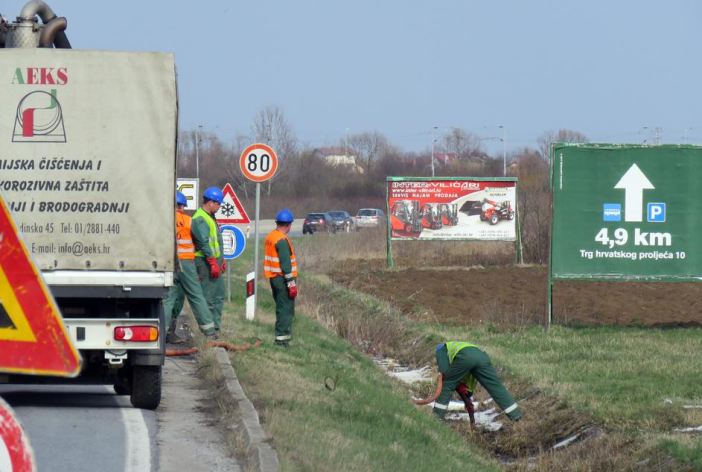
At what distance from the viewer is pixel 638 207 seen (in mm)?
19766

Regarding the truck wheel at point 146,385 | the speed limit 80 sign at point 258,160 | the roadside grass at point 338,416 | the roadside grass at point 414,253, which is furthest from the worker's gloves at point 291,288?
the roadside grass at point 414,253

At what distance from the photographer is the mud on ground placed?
2138cm

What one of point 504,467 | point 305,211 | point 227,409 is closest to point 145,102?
point 227,409

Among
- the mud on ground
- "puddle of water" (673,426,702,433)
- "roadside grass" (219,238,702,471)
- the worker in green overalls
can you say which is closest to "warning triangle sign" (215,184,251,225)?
"roadside grass" (219,238,702,471)

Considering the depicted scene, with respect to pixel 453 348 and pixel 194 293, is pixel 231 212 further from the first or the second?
pixel 453 348

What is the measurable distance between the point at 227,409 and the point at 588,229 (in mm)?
10652

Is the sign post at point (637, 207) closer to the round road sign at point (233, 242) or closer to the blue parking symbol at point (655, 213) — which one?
the blue parking symbol at point (655, 213)

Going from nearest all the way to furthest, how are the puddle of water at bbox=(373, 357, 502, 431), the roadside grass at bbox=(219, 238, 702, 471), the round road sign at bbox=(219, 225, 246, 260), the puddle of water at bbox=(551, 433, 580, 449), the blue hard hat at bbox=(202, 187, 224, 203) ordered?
the roadside grass at bbox=(219, 238, 702, 471) → the puddle of water at bbox=(551, 433, 580, 449) → the puddle of water at bbox=(373, 357, 502, 431) → the blue hard hat at bbox=(202, 187, 224, 203) → the round road sign at bbox=(219, 225, 246, 260)

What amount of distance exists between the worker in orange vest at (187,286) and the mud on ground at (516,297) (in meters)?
7.02

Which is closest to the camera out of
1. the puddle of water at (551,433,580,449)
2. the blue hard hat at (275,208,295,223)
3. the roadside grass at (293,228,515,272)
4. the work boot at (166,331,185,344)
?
the puddle of water at (551,433,580,449)

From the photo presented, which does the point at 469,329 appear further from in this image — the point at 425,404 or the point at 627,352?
the point at 425,404

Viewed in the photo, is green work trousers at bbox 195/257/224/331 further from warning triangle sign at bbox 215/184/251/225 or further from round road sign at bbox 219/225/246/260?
warning triangle sign at bbox 215/184/251/225

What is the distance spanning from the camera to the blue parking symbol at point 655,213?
19.8 metres

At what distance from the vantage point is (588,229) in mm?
19891
